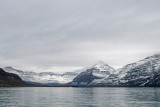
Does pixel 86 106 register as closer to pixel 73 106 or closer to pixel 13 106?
pixel 73 106

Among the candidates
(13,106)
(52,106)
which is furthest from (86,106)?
(13,106)

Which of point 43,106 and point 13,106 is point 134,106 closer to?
point 43,106

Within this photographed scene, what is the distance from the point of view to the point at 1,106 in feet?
309

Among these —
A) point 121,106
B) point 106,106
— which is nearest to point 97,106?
point 106,106

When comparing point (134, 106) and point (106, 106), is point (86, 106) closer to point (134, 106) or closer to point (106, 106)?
point (106, 106)

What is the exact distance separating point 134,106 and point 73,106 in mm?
25533

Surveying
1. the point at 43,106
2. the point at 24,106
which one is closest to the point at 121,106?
the point at 43,106

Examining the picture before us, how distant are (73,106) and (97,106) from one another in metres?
→ 9.96

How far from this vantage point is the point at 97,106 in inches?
3784

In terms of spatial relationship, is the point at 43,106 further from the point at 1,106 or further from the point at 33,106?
the point at 1,106

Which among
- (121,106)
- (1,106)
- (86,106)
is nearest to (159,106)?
(121,106)

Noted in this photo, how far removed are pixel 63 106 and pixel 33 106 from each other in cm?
1211

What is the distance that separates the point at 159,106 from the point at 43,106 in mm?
47769

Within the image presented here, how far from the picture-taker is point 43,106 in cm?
9344
